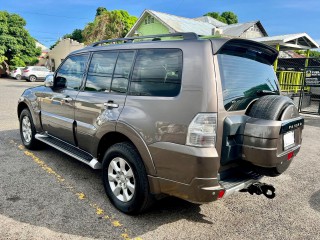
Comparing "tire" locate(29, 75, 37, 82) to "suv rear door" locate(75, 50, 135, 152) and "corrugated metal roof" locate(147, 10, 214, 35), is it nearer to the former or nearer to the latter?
"corrugated metal roof" locate(147, 10, 214, 35)

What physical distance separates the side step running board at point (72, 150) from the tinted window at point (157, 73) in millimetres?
1099

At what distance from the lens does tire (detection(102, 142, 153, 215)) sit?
2.95m

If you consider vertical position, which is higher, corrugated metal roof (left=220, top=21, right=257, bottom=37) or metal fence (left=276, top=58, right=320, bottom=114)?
corrugated metal roof (left=220, top=21, right=257, bottom=37)

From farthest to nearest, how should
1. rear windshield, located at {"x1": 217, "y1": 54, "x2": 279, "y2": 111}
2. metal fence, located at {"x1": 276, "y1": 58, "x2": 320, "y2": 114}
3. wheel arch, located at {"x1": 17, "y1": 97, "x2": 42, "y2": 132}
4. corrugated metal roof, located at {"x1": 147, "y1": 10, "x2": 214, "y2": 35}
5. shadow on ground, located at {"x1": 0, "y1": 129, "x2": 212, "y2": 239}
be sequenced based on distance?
corrugated metal roof, located at {"x1": 147, "y1": 10, "x2": 214, "y2": 35} < metal fence, located at {"x1": 276, "y1": 58, "x2": 320, "y2": 114} < wheel arch, located at {"x1": 17, "y1": 97, "x2": 42, "y2": 132} < shadow on ground, located at {"x1": 0, "y1": 129, "x2": 212, "y2": 239} < rear windshield, located at {"x1": 217, "y1": 54, "x2": 279, "y2": 111}

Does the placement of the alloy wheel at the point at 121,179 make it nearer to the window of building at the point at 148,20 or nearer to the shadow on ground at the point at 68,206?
the shadow on ground at the point at 68,206

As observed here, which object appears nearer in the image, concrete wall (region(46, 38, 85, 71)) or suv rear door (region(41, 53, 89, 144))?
suv rear door (region(41, 53, 89, 144))

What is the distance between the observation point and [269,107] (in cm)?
282

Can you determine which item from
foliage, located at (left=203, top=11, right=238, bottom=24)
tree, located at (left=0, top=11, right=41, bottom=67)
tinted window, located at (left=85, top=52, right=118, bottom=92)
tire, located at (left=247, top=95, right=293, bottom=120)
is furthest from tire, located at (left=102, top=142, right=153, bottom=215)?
foliage, located at (left=203, top=11, right=238, bottom=24)

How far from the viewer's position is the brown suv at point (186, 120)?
2570 mm

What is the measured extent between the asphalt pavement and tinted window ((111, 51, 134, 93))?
1.39 meters

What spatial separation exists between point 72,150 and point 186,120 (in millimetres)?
2207

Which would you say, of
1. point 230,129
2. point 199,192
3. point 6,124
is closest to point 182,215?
point 199,192

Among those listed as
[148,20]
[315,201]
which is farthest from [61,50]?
[315,201]

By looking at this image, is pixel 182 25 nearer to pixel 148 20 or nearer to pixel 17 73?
pixel 148 20
